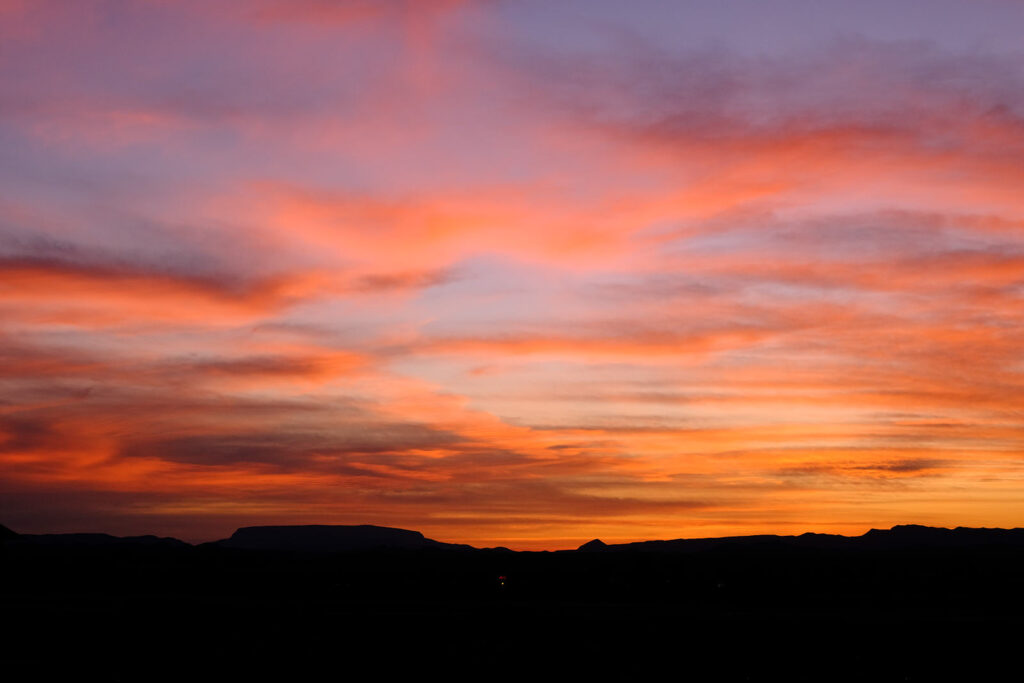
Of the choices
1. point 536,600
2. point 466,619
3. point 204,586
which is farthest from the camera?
point 204,586

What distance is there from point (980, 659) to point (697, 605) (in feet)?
257

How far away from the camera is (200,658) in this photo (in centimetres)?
6156

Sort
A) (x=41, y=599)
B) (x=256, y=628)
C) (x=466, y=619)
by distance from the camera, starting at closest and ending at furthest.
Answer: (x=256, y=628) < (x=466, y=619) < (x=41, y=599)

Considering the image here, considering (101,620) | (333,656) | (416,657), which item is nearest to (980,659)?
(416,657)

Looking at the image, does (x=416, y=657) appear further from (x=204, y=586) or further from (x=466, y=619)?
(x=204, y=586)

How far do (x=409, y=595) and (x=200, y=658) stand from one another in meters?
110

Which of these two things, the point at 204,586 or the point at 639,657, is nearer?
the point at 639,657

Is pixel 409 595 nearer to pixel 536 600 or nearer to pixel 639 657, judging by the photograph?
pixel 536 600

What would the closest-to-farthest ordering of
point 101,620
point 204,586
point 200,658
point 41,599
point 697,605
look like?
point 200,658, point 101,620, point 41,599, point 697,605, point 204,586

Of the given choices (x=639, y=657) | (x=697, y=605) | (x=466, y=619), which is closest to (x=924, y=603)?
(x=697, y=605)

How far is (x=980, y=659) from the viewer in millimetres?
66312

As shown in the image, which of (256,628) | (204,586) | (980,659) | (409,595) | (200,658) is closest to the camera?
(200,658)

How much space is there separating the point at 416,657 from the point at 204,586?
14082 cm

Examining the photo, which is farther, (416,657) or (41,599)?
(41,599)
